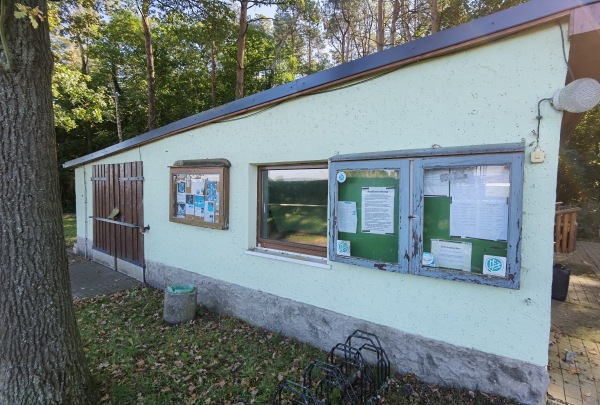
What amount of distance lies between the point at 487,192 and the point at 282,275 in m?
2.53

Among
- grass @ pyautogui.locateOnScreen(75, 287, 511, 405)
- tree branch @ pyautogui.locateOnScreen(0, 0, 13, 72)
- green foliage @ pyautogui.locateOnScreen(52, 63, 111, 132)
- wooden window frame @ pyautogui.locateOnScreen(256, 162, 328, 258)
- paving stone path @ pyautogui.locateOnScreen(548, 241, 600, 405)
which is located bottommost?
grass @ pyautogui.locateOnScreen(75, 287, 511, 405)

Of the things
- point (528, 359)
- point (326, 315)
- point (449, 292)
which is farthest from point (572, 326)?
point (326, 315)

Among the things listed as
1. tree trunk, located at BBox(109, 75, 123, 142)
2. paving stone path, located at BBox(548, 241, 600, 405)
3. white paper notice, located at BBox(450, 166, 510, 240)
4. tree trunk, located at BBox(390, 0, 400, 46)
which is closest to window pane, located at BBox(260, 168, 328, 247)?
A: white paper notice, located at BBox(450, 166, 510, 240)

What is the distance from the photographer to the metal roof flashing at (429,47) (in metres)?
2.41

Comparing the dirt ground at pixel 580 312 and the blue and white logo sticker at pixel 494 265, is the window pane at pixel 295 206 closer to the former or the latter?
the blue and white logo sticker at pixel 494 265

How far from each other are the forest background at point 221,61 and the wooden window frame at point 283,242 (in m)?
6.80

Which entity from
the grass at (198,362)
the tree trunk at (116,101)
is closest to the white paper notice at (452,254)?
the grass at (198,362)

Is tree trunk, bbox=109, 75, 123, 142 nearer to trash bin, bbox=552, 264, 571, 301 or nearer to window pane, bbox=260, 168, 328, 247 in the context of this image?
window pane, bbox=260, 168, 328, 247

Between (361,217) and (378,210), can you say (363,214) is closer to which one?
(361,217)

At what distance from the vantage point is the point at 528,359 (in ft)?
8.83

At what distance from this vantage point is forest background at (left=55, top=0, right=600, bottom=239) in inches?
501

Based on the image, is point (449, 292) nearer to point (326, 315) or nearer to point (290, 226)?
point (326, 315)

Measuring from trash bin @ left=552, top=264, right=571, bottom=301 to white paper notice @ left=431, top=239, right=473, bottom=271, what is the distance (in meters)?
2.99

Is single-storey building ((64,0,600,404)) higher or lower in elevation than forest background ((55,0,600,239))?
lower
